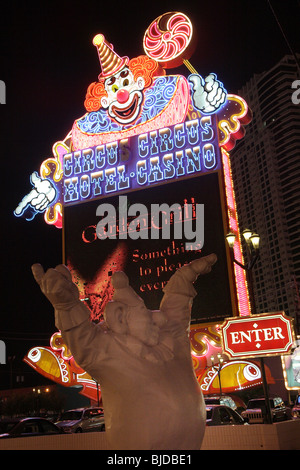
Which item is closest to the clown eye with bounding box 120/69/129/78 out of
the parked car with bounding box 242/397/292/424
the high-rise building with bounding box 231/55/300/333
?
the parked car with bounding box 242/397/292/424

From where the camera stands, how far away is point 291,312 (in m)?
91.4

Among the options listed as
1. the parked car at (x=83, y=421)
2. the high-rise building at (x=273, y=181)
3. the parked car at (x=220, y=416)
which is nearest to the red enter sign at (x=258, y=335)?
the parked car at (x=220, y=416)

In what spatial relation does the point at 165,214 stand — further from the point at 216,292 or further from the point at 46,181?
the point at 46,181

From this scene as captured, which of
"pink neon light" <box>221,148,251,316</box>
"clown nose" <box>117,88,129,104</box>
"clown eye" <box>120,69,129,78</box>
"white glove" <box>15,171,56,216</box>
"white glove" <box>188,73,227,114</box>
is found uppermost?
"clown eye" <box>120,69,129,78</box>

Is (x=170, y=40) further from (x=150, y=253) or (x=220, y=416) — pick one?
(x=220, y=416)

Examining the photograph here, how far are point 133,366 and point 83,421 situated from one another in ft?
42.8

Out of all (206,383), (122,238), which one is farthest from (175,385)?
(122,238)

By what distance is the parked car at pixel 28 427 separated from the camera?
38.7 ft

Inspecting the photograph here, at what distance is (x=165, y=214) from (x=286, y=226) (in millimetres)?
75635

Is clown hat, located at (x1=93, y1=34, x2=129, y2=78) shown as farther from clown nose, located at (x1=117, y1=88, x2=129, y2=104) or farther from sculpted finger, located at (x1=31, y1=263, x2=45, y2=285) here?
sculpted finger, located at (x1=31, y1=263, x2=45, y2=285)

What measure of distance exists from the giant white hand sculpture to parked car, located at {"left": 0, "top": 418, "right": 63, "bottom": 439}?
8.55 metres

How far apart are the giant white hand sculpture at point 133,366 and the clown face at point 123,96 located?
22681 mm

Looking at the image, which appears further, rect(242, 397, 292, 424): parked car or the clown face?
the clown face

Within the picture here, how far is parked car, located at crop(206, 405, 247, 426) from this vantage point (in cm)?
1095
